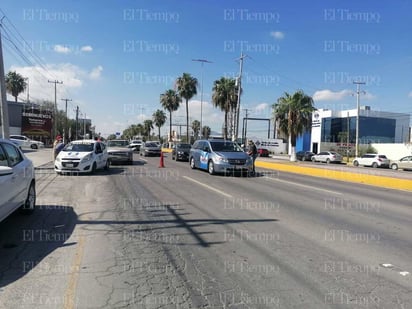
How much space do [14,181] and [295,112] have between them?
3710cm

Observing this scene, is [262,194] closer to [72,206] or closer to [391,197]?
[391,197]

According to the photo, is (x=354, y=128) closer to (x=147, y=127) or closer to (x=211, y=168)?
(x=211, y=168)

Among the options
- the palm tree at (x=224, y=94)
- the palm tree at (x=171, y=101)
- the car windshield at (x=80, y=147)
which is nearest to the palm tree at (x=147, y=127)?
the palm tree at (x=171, y=101)

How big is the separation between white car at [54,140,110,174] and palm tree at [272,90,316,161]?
26.3 metres

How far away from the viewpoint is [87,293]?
4.14 metres

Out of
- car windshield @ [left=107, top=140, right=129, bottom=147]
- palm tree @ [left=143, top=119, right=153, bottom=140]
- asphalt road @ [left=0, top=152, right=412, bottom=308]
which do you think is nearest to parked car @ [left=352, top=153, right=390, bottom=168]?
car windshield @ [left=107, top=140, right=129, bottom=147]

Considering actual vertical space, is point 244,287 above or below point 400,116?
below

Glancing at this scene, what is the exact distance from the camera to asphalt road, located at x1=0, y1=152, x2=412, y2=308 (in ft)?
13.5

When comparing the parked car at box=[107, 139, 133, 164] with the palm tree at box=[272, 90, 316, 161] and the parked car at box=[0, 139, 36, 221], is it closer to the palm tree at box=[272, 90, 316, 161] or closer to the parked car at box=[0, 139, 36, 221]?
the parked car at box=[0, 139, 36, 221]

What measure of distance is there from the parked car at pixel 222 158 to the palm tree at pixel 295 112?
897 inches

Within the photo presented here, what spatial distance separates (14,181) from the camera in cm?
670

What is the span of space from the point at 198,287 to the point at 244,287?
0.54 metres

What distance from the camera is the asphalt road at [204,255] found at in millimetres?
4117

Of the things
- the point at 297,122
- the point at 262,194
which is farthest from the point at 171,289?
the point at 297,122
